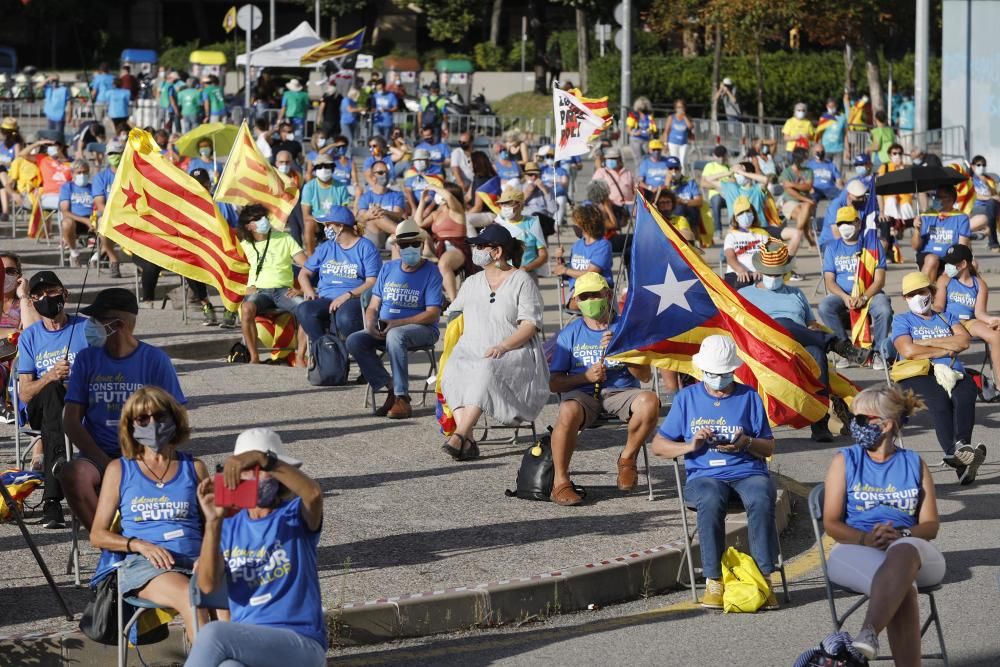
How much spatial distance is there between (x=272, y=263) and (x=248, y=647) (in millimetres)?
9956

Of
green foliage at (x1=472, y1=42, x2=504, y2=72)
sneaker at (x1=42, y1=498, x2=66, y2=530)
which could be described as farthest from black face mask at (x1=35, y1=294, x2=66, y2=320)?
green foliage at (x1=472, y1=42, x2=504, y2=72)

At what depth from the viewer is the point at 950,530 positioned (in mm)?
10406

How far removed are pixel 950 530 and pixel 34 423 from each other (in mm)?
5487

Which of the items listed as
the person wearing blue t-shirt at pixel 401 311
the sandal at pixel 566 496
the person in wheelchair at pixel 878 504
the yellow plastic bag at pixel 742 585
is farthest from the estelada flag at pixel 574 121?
the person in wheelchair at pixel 878 504

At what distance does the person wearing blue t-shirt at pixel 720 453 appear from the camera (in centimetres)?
884

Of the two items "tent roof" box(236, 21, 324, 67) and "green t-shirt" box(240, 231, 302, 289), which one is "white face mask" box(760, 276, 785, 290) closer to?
"green t-shirt" box(240, 231, 302, 289)

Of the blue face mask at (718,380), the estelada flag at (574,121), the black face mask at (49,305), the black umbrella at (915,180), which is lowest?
the blue face mask at (718,380)

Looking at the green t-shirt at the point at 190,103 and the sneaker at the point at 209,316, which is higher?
the green t-shirt at the point at 190,103

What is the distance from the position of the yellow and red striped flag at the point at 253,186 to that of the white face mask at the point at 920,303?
19.7ft

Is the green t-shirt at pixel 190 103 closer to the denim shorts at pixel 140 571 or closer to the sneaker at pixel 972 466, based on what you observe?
the sneaker at pixel 972 466

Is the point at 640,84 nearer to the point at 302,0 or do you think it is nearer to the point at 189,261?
the point at 302,0

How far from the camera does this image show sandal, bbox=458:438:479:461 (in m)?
11.7

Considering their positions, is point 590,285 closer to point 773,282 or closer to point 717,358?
point 773,282

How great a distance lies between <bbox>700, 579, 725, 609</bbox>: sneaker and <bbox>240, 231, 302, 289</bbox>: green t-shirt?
7.96m
